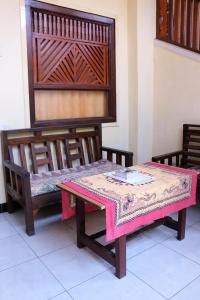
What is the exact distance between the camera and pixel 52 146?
3.12 meters

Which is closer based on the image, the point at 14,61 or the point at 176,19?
the point at 14,61

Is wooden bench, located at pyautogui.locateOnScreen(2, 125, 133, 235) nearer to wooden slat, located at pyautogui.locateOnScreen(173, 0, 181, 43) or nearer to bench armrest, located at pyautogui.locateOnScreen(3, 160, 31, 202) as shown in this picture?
bench armrest, located at pyautogui.locateOnScreen(3, 160, 31, 202)

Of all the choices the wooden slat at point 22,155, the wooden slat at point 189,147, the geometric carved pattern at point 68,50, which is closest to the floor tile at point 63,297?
the wooden slat at point 22,155

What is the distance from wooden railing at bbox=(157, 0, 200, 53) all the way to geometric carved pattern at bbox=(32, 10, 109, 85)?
0.85 metres

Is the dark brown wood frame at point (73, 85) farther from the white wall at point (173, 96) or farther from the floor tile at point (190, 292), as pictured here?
the floor tile at point (190, 292)

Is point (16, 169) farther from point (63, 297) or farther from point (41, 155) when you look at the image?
point (63, 297)

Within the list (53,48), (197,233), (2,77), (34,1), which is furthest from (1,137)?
(197,233)

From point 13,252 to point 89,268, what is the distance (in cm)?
66

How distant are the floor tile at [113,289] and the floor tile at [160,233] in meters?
0.57

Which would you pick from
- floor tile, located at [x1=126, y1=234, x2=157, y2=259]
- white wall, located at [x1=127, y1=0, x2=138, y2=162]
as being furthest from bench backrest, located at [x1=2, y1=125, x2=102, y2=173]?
floor tile, located at [x1=126, y1=234, x2=157, y2=259]

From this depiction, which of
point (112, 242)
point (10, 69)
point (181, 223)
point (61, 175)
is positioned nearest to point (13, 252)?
point (112, 242)

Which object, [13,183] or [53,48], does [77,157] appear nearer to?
[13,183]

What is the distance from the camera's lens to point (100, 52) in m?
3.41

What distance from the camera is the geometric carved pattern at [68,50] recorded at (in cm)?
292
